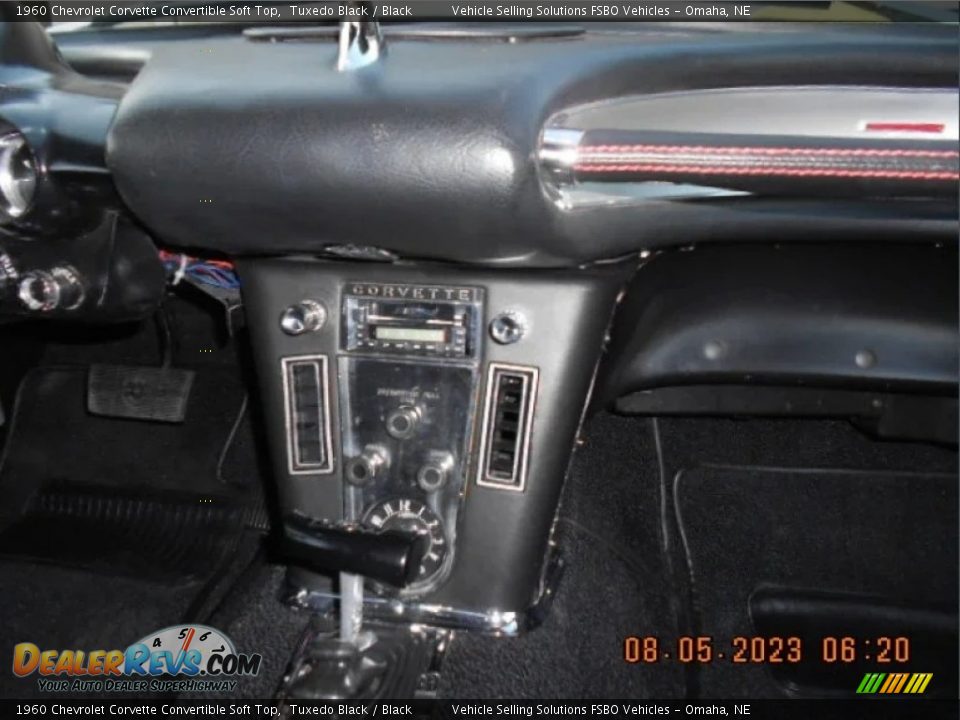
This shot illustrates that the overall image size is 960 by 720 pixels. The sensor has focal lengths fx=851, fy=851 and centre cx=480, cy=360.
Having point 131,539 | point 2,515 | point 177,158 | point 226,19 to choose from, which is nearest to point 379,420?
point 177,158

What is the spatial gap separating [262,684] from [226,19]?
133 cm

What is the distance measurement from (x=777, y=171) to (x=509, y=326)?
500 millimetres

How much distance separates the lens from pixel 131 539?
2.22m

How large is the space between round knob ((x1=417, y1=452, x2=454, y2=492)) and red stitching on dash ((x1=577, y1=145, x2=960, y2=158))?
612 mm

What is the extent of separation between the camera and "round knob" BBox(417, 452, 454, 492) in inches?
57.8

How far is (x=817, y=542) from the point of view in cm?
200

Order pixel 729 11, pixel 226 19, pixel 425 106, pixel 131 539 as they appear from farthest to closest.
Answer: pixel 131 539 < pixel 226 19 < pixel 729 11 < pixel 425 106

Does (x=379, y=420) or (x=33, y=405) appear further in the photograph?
(x=33, y=405)

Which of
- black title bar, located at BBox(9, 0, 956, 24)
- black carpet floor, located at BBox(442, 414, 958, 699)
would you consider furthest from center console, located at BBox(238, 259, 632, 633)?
black title bar, located at BBox(9, 0, 956, 24)

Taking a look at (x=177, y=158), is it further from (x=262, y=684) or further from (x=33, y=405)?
(x=33, y=405)

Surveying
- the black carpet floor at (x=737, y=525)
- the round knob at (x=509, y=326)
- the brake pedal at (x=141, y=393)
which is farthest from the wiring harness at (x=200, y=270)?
the black carpet floor at (x=737, y=525)

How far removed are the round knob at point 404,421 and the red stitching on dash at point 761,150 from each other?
57cm

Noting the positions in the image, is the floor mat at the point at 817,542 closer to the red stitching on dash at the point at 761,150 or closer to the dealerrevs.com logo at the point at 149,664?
the dealerrevs.com logo at the point at 149,664

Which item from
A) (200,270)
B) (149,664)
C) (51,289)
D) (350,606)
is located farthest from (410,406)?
(149,664)
